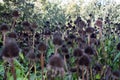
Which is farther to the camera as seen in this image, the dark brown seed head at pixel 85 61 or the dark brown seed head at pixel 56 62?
the dark brown seed head at pixel 85 61

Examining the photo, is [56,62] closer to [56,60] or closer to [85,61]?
[56,60]

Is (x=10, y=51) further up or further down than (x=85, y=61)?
further up

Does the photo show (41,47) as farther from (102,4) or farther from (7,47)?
(102,4)

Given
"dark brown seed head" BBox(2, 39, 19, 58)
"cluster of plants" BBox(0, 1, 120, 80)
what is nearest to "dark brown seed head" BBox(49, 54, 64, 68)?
"cluster of plants" BBox(0, 1, 120, 80)

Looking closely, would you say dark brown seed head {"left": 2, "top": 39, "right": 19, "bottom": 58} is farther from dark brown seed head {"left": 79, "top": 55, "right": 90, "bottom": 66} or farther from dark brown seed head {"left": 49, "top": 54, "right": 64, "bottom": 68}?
dark brown seed head {"left": 79, "top": 55, "right": 90, "bottom": 66}

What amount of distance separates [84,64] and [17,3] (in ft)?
19.0

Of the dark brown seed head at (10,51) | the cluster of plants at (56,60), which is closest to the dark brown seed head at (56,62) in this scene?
the cluster of plants at (56,60)

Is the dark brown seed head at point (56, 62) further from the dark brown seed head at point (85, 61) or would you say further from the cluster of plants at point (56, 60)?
the dark brown seed head at point (85, 61)

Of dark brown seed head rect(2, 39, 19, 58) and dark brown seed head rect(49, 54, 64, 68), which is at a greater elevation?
dark brown seed head rect(2, 39, 19, 58)

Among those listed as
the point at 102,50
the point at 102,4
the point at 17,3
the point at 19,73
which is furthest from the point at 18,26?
the point at 102,4

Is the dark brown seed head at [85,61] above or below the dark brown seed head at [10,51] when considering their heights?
below

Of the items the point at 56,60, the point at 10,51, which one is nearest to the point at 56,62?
the point at 56,60

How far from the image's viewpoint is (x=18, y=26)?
631 centimetres

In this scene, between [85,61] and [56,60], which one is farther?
[85,61]
